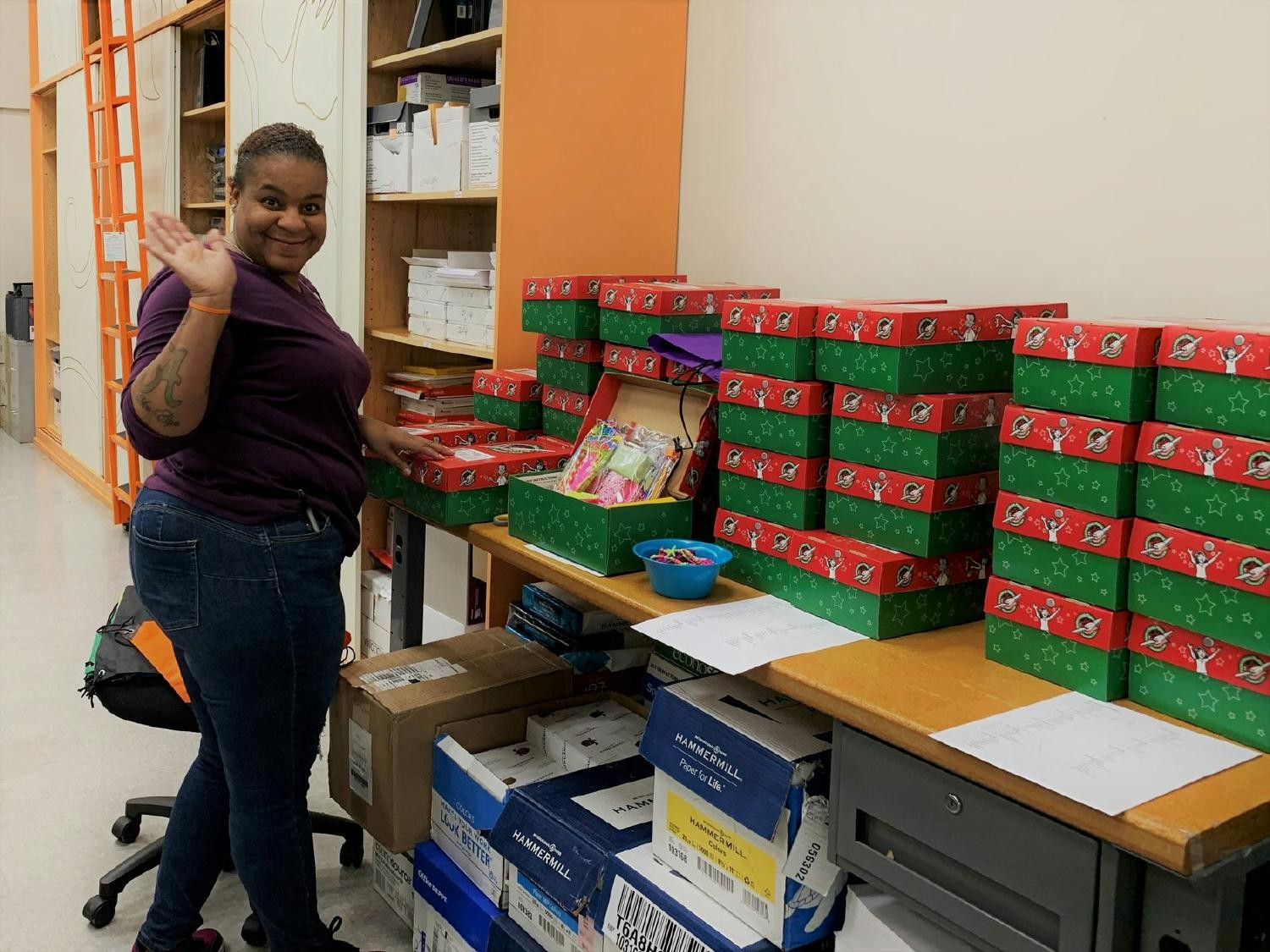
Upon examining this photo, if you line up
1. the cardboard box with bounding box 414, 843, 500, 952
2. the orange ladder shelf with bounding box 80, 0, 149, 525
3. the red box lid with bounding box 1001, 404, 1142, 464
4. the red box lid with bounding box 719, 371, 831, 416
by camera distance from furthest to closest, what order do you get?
1. the orange ladder shelf with bounding box 80, 0, 149, 525
2. the cardboard box with bounding box 414, 843, 500, 952
3. the red box lid with bounding box 719, 371, 831, 416
4. the red box lid with bounding box 1001, 404, 1142, 464

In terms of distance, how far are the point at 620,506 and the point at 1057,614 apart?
0.74 metres

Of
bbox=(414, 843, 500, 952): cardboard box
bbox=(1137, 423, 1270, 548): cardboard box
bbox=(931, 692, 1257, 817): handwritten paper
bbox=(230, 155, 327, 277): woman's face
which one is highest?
bbox=(230, 155, 327, 277): woman's face

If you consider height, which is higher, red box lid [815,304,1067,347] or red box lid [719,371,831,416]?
red box lid [815,304,1067,347]

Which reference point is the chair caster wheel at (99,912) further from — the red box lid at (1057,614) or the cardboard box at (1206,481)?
the cardboard box at (1206,481)

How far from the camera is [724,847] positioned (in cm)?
167

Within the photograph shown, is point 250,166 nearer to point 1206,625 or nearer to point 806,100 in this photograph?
point 806,100

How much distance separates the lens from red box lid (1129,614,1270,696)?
4.32 feet

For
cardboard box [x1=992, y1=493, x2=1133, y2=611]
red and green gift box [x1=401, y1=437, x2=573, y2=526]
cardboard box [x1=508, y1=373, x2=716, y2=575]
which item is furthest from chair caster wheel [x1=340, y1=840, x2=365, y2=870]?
cardboard box [x1=992, y1=493, x2=1133, y2=611]

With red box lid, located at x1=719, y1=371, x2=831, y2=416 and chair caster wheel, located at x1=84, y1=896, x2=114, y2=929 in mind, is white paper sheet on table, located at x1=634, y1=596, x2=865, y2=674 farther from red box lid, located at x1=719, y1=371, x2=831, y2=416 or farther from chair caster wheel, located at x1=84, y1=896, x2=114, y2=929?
chair caster wheel, located at x1=84, y1=896, x2=114, y2=929

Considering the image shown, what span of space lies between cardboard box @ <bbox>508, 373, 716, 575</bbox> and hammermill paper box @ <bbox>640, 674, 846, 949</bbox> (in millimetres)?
291

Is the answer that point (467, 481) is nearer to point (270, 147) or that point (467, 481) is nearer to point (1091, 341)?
point (270, 147)

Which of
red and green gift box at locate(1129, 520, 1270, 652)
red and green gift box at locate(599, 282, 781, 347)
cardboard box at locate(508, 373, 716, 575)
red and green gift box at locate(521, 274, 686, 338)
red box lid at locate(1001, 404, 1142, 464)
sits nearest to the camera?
red and green gift box at locate(1129, 520, 1270, 652)

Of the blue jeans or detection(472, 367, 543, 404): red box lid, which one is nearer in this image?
the blue jeans

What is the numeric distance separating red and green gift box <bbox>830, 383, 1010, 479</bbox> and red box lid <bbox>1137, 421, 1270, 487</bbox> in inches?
11.8
